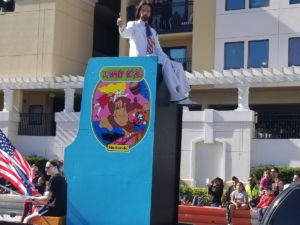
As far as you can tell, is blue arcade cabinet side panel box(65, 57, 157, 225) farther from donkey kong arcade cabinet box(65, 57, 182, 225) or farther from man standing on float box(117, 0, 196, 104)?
man standing on float box(117, 0, 196, 104)

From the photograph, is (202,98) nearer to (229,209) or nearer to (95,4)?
(95,4)

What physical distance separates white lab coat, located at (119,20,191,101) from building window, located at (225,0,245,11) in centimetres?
2035

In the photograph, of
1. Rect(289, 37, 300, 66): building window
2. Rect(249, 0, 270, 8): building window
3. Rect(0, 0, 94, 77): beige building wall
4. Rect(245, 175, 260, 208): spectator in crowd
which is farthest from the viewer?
Rect(0, 0, 94, 77): beige building wall

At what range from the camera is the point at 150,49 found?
7793 mm

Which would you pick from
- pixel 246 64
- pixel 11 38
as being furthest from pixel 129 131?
pixel 11 38

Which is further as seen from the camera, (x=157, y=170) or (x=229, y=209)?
(x=229, y=209)

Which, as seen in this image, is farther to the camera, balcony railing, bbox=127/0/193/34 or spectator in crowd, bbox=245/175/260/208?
balcony railing, bbox=127/0/193/34

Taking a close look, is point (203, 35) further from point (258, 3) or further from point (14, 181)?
point (14, 181)

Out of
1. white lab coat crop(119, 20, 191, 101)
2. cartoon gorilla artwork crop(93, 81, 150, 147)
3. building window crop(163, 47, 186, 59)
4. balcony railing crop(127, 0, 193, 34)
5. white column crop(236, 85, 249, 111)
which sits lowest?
cartoon gorilla artwork crop(93, 81, 150, 147)

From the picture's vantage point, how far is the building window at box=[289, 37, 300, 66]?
85.3 feet

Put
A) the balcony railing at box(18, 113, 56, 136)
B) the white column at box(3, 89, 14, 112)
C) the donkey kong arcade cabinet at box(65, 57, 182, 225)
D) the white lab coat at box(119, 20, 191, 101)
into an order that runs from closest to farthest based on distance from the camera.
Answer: the donkey kong arcade cabinet at box(65, 57, 182, 225)
the white lab coat at box(119, 20, 191, 101)
the balcony railing at box(18, 113, 56, 136)
the white column at box(3, 89, 14, 112)

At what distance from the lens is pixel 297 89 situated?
2659 centimetres

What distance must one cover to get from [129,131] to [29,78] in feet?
75.0

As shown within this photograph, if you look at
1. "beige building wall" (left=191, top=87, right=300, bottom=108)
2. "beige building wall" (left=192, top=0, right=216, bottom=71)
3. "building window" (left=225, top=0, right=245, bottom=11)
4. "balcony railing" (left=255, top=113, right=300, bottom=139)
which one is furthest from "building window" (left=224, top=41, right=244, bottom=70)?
"balcony railing" (left=255, top=113, right=300, bottom=139)
